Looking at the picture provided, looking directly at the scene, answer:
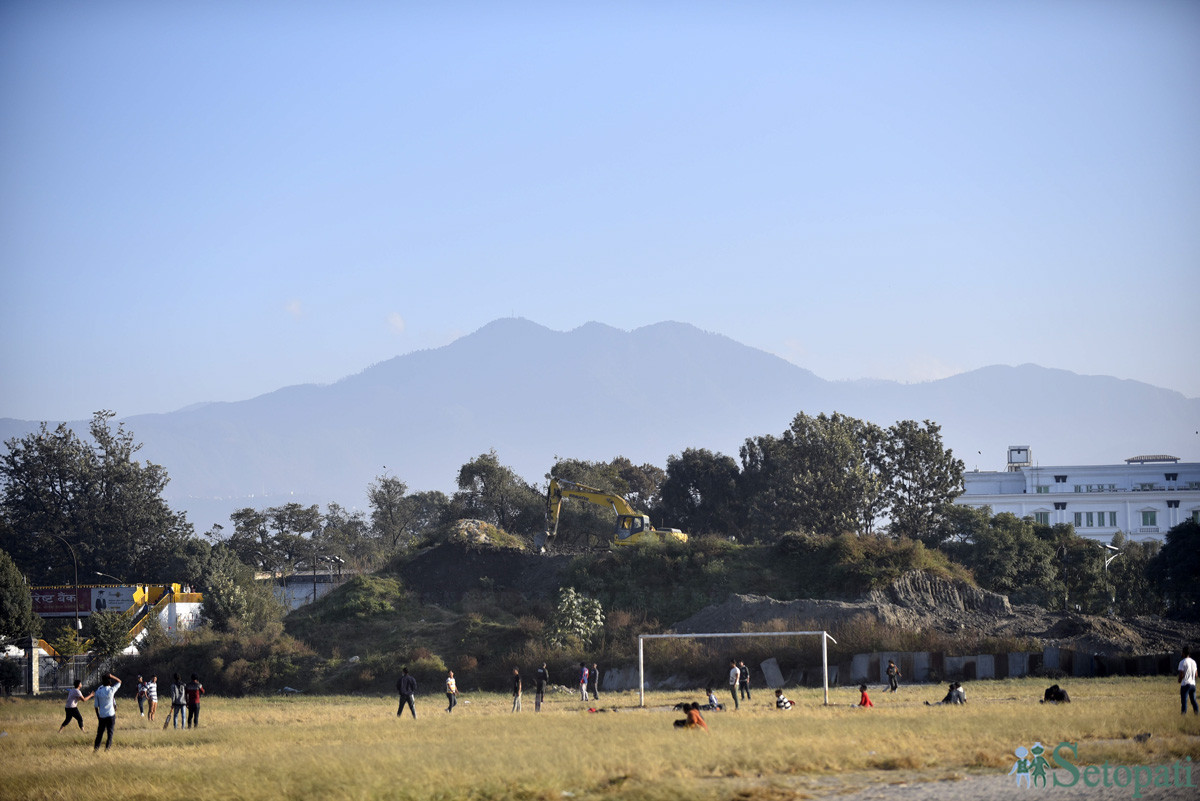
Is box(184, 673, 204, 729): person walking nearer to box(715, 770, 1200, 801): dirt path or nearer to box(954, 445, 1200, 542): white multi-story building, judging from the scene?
box(715, 770, 1200, 801): dirt path

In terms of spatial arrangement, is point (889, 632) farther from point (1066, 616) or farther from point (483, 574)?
point (483, 574)

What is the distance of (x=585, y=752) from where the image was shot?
2164 centimetres

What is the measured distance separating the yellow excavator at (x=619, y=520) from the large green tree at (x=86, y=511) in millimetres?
35444

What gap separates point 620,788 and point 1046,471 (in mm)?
108851

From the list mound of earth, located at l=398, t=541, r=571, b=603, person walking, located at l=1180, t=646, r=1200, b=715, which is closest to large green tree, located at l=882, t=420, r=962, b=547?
mound of earth, located at l=398, t=541, r=571, b=603

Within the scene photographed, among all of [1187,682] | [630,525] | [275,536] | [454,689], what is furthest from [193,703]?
[275,536]

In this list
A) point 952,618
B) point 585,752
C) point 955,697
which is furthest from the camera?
point 952,618

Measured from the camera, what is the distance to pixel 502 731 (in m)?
26.4

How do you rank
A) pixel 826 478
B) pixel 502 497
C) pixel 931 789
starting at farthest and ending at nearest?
pixel 502 497 → pixel 826 478 → pixel 931 789

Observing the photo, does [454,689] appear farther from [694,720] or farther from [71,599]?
[71,599]

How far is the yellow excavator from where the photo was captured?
63438 millimetres

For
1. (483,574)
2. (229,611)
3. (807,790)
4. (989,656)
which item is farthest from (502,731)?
(483,574)

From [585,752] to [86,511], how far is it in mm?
80773

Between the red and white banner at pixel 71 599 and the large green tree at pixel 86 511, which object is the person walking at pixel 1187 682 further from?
the large green tree at pixel 86 511
